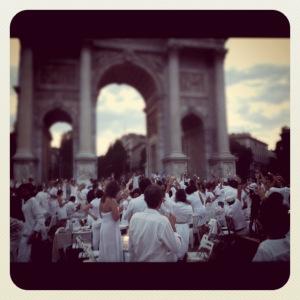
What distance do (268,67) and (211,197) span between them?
2.98 meters

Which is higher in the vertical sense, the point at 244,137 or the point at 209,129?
the point at 209,129

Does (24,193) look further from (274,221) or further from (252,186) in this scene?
(274,221)

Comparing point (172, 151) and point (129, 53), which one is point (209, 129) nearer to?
point (172, 151)

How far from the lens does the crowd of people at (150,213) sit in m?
4.82

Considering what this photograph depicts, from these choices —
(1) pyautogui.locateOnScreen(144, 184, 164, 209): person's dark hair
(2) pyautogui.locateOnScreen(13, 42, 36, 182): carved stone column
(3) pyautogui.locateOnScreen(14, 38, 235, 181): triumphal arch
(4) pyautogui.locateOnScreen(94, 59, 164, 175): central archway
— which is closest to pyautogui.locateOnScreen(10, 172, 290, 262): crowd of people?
(1) pyautogui.locateOnScreen(144, 184, 164, 209): person's dark hair

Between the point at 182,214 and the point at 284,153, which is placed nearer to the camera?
the point at 182,214

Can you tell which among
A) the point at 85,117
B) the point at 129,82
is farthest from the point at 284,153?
the point at 129,82

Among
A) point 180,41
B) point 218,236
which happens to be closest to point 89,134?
point 180,41

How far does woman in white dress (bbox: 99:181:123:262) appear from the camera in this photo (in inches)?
231

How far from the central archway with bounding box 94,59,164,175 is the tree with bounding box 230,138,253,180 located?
11.3 meters

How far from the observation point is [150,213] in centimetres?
474

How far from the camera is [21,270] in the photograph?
6746 millimetres

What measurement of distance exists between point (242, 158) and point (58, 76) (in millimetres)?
14108

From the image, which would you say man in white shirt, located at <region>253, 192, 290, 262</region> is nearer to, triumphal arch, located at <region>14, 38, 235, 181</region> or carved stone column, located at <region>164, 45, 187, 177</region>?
triumphal arch, located at <region>14, 38, 235, 181</region>
